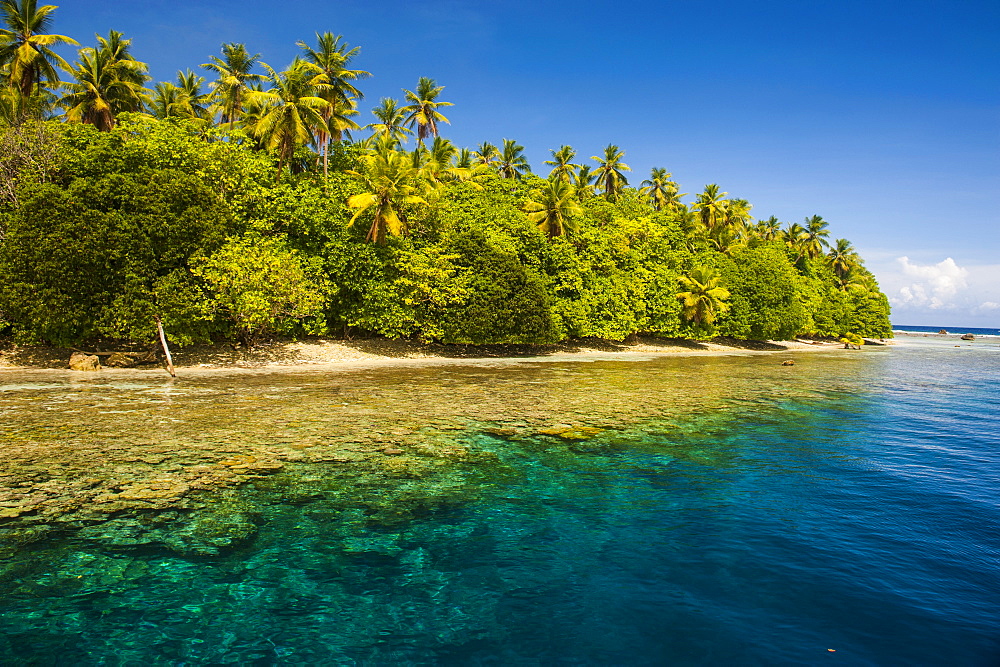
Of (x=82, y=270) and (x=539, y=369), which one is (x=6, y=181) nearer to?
(x=82, y=270)

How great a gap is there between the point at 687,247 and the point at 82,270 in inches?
2155

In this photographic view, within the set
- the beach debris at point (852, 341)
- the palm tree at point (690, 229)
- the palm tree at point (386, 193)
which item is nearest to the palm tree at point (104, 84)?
the palm tree at point (386, 193)

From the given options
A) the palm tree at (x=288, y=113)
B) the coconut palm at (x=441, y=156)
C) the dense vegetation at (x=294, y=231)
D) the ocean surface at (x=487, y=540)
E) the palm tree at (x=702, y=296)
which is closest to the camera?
the ocean surface at (x=487, y=540)

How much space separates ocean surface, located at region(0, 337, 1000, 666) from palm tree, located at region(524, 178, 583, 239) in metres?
31.4

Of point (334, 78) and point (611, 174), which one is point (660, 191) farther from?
point (334, 78)

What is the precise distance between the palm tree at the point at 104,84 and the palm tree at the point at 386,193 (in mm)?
18217

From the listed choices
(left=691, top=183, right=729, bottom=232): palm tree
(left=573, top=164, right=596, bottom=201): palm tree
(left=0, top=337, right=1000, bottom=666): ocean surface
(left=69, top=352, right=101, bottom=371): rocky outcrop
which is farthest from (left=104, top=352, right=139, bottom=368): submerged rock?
(left=691, top=183, right=729, bottom=232): palm tree

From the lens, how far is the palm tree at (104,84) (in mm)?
35156

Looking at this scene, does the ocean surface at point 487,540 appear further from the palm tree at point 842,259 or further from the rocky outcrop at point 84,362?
the palm tree at point 842,259

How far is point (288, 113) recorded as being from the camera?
34.5m

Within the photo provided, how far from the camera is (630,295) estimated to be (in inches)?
1892

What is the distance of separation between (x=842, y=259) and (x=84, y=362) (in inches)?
4165

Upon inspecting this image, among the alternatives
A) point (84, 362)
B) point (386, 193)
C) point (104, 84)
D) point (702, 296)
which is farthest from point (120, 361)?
point (702, 296)

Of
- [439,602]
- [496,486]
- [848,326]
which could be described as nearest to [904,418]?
[496,486]
